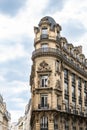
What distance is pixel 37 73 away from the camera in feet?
247

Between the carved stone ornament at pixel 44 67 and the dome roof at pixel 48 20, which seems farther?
the dome roof at pixel 48 20

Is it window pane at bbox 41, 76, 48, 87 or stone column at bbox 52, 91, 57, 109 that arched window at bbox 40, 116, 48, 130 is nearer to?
stone column at bbox 52, 91, 57, 109

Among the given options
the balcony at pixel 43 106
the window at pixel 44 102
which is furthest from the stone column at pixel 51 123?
the window at pixel 44 102

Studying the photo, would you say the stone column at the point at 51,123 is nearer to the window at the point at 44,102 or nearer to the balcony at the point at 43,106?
the balcony at the point at 43,106

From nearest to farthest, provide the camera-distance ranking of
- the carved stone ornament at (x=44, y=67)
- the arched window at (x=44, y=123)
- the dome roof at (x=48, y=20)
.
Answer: the arched window at (x=44, y=123)
the carved stone ornament at (x=44, y=67)
the dome roof at (x=48, y=20)

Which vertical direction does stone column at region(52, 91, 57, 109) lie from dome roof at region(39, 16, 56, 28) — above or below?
below

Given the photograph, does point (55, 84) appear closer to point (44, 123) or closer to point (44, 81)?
point (44, 81)

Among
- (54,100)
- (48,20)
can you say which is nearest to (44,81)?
(54,100)

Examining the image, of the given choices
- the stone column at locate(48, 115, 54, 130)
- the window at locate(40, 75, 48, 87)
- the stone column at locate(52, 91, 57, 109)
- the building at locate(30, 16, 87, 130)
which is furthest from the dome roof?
the stone column at locate(48, 115, 54, 130)

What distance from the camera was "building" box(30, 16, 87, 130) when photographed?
72.4 meters

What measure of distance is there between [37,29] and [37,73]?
36.2ft

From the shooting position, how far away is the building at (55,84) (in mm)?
72438

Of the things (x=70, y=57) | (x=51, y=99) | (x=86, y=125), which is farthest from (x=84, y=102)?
(x=51, y=99)

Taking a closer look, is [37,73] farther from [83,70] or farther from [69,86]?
[83,70]
